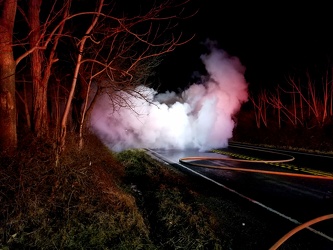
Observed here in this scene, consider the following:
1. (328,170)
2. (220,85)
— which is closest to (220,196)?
(328,170)

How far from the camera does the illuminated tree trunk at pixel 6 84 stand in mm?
5676

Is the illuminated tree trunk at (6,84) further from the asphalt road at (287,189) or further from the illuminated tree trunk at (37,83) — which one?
the asphalt road at (287,189)

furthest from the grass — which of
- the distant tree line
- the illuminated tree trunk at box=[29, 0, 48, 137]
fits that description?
the distant tree line

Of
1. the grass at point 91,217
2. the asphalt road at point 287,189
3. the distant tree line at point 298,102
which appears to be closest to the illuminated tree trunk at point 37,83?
the grass at point 91,217

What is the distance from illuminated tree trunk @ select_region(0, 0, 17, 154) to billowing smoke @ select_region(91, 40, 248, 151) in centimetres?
1490

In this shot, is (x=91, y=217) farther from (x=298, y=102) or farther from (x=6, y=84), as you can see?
(x=298, y=102)

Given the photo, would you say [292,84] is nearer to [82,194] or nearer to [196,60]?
[196,60]

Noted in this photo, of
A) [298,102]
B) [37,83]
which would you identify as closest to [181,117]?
[298,102]

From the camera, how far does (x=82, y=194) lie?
5.34m

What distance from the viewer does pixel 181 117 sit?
23625mm

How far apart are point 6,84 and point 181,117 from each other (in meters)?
18.5

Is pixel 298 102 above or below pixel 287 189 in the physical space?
above

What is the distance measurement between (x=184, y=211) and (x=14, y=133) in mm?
4167

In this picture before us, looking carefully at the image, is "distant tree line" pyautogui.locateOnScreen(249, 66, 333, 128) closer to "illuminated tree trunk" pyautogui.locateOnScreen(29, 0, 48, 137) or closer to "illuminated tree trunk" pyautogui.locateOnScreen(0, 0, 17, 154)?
"illuminated tree trunk" pyautogui.locateOnScreen(29, 0, 48, 137)
